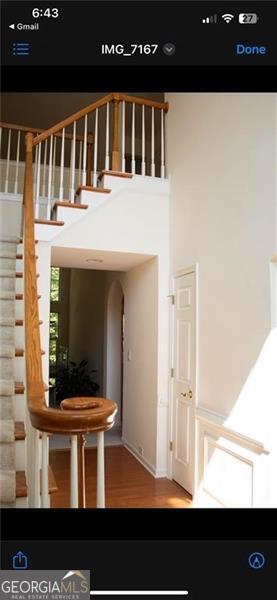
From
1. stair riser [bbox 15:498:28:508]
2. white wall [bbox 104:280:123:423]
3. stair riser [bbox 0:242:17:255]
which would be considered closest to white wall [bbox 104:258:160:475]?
white wall [bbox 104:280:123:423]

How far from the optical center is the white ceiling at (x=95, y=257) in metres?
3.73

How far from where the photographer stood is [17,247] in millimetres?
3275

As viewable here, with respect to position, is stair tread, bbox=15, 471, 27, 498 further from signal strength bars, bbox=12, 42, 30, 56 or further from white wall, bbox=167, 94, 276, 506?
signal strength bars, bbox=12, 42, 30, 56

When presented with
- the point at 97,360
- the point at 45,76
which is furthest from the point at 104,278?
the point at 45,76

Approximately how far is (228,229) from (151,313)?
1.68 meters

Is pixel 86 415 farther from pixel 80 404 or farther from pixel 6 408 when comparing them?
pixel 6 408

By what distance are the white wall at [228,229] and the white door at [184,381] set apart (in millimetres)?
180

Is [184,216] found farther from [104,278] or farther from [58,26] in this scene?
[104,278]

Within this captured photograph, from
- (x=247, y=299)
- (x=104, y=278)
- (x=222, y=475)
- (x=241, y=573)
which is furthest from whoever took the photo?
(x=104, y=278)

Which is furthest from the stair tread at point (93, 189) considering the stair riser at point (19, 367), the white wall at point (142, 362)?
the stair riser at point (19, 367)

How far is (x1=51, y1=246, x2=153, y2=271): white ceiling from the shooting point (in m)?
3.73

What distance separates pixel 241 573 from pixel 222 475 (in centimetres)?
206

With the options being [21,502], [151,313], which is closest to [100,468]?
[21,502]

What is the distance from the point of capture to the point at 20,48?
775mm
